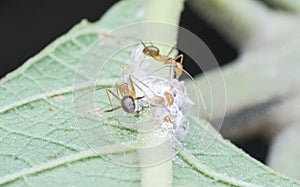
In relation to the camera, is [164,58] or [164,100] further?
[164,58]

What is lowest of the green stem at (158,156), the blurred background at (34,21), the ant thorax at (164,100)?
the green stem at (158,156)

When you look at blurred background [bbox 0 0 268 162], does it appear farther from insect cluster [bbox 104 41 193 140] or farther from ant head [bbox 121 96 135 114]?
ant head [bbox 121 96 135 114]

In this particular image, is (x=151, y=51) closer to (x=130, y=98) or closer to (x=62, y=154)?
(x=130, y=98)

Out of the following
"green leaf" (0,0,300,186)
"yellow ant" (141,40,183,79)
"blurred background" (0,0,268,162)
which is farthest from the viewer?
"blurred background" (0,0,268,162)

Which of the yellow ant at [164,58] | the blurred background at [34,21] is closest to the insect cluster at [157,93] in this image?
the yellow ant at [164,58]

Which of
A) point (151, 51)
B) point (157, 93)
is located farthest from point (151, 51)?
point (157, 93)

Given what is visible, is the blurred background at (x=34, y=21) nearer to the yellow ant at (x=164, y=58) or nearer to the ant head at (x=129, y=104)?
the yellow ant at (x=164, y=58)

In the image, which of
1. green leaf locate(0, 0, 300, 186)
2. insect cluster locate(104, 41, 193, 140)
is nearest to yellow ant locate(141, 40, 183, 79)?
insect cluster locate(104, 41, 193, 140)
